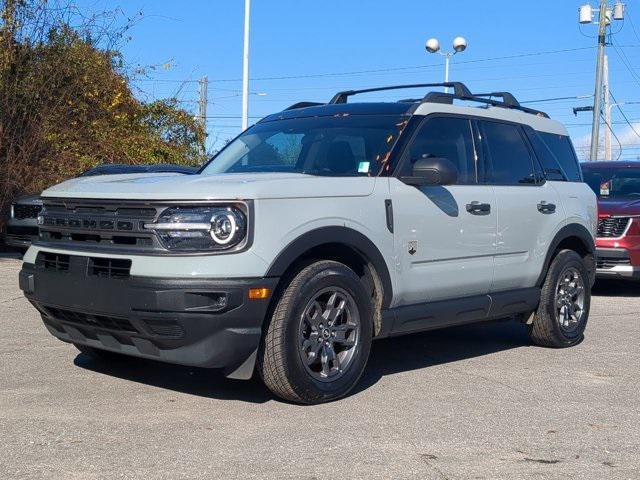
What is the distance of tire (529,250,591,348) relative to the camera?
758 centimetres

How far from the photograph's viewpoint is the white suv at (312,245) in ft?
16.6

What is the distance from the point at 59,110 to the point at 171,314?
12318mm

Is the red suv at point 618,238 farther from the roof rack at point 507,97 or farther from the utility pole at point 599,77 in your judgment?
the utility pole at point 599,77

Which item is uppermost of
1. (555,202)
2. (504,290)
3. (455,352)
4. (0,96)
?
(0,96)

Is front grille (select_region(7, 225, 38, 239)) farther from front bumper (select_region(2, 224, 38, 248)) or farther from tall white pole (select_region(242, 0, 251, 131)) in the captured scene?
tall white pole (select_region(242, 0, 251, 131))

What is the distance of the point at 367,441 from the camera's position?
4.80 metres

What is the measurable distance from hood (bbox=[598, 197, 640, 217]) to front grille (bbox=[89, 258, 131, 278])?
7.97 metres

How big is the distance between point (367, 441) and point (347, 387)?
0.89m

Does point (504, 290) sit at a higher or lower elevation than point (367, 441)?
higher

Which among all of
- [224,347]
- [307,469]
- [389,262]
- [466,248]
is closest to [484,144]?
[466,248]

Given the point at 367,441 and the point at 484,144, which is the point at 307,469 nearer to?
the point at 367,441

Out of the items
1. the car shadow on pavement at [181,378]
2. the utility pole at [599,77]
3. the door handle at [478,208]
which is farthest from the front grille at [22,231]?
the utility pole at [599,77]

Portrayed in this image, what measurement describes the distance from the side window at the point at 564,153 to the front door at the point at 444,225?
1358 millimetres

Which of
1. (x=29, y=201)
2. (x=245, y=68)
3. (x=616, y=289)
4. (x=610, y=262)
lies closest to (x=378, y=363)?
(x=610, y=262)
